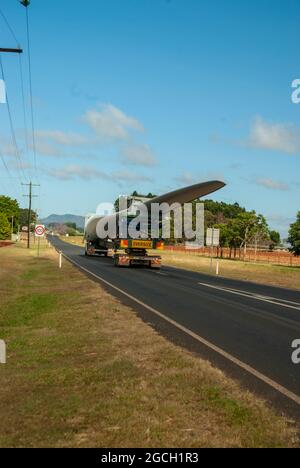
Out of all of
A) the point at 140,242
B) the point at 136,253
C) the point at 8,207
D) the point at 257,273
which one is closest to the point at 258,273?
the point at 257,273

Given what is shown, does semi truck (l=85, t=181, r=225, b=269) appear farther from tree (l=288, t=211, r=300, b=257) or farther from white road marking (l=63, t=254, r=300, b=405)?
tree (l=288, t=211, r=300, b=257)

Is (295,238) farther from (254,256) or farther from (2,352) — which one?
(2,352)

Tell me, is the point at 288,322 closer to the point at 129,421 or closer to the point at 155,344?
the point at 155,344

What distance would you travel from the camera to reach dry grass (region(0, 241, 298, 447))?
4887 mm

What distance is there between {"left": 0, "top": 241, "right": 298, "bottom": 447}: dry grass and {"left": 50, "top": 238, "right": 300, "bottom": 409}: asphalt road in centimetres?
51

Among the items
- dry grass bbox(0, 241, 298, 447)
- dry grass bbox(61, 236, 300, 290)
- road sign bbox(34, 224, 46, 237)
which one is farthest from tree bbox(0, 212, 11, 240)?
dry grass bbox(0, 241, 298, 447)

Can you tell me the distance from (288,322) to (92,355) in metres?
5.72

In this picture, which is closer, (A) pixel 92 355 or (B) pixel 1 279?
(A) pixel 92 355

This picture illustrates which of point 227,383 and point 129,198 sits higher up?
point 129,198

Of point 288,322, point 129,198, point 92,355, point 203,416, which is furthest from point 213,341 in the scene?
point 129,198

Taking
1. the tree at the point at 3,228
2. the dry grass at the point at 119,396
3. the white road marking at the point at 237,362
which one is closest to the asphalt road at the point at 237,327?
the white road marking at the point at 237,362

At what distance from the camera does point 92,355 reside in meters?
8.41

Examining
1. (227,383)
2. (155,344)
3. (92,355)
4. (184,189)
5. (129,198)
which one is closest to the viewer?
(227,383)
